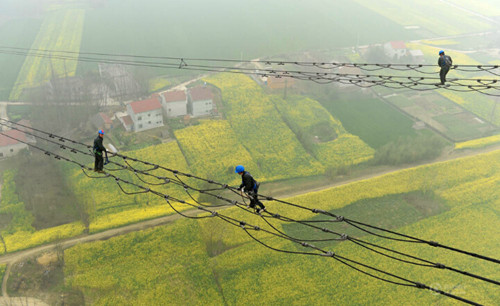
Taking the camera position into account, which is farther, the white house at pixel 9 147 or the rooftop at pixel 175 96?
the rooftop at pixel 175 96

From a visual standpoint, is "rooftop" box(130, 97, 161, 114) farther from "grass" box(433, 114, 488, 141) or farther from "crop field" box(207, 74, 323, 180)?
"grass" box(433, 114, 488, 141)

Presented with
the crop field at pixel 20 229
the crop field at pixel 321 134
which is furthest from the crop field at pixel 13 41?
the crop field at pixel 321 134

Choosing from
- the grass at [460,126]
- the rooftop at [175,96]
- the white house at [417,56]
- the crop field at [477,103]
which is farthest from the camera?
the white house at [417,56]

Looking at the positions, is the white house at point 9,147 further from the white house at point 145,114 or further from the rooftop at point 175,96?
the rooftop at point 175,96

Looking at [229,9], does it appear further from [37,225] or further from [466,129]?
[37,225]

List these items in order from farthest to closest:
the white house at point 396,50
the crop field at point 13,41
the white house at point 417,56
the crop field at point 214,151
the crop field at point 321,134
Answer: the white house at point 417,56
the white house at point 396,50
the crop field at point 13,41
the crop field at point 321,134
the crop field at point 214,151

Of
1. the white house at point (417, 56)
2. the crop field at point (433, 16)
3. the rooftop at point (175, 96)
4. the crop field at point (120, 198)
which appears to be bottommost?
the crop field at point (120, 198)

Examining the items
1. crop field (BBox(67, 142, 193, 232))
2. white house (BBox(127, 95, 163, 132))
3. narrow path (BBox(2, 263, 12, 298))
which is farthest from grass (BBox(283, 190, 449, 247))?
white house (BBox(127, 95, 163, 132))

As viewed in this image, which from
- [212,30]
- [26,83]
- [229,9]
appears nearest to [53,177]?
[26,83]
